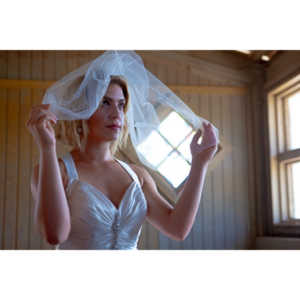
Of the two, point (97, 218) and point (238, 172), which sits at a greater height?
point (238, 172)

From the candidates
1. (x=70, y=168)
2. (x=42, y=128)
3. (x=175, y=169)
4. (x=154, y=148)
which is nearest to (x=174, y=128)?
(x=175, y=169)

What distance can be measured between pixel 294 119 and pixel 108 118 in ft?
3.14

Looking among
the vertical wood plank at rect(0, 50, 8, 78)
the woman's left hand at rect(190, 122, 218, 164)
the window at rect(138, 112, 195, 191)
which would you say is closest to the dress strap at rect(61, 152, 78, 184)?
the woman's left hand at rect(190, 122, 218, 164)

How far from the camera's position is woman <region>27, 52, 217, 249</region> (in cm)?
107

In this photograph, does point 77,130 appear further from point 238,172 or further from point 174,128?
point 238,172

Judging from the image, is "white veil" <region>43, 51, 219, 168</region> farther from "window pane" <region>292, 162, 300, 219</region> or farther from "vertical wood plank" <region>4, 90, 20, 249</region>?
"vertical wood plank" <region>4, 90, 20, 249</region>

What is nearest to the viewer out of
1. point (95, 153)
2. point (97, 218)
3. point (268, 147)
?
point (97, 218)

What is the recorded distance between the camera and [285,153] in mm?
1980
